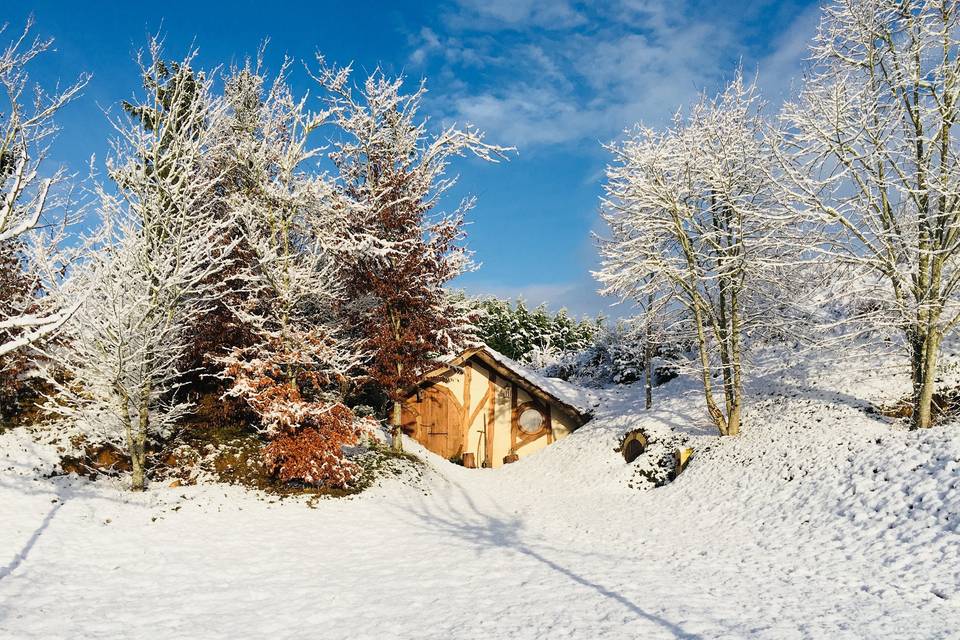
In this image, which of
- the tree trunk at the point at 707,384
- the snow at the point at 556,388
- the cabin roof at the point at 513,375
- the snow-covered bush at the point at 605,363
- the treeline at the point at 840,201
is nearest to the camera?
the treeline at the point at 840,201

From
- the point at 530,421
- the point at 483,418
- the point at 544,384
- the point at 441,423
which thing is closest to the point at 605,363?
the point at 544,384

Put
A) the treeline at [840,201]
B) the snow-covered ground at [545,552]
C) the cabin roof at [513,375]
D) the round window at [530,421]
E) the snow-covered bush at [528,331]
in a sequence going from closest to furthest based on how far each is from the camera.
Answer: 1. the snow-covered ground at [545,552]
2. the treeline at [840,201]
3. the cabin roof at [513,375]
4. the round window at [530,421]
5. the snow-covered bush at [528,331]

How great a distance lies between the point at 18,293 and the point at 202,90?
8.96m

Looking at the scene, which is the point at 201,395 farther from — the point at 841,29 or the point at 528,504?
the point at 841,29

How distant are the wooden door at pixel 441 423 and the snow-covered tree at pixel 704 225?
9.25 meters

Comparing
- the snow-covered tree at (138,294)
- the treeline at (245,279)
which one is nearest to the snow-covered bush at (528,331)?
the treeline at (245,279)

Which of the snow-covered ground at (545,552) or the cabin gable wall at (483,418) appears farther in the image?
the cabin gable wall at (483,418)

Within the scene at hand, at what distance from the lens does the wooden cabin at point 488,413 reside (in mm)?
23469

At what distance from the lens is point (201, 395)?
19.3 meters

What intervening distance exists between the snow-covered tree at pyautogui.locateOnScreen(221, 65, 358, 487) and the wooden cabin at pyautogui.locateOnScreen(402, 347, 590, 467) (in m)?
4.82

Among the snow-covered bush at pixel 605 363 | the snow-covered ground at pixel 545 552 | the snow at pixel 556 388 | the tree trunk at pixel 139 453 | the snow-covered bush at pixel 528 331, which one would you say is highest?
the snow-covered bush at pixel 528 331

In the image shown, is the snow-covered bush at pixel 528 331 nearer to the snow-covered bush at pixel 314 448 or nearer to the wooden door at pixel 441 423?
the wooden door at pixel 441 423

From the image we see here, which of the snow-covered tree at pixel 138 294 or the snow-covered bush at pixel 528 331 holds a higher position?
the snow-covered bush at pixel 528 331

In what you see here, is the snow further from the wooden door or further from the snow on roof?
the wooden door
